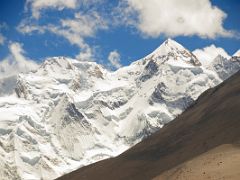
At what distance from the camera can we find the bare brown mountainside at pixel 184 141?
418ft

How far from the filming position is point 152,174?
130375 millimetres

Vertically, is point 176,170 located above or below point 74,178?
below

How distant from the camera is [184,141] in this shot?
142375mm

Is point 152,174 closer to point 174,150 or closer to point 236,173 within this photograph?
point 174,150

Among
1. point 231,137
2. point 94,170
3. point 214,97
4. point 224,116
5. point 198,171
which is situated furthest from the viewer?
point 214,97

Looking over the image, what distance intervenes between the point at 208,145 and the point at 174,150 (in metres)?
15.5

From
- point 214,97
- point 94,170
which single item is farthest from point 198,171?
point 214,97

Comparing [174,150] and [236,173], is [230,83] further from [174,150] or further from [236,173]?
[236,173]

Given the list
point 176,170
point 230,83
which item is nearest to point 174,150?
point 230,83

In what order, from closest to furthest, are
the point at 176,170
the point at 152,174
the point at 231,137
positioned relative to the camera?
the point at 176,170, the point at 231,137, the point at 152,174

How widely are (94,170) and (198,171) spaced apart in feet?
266

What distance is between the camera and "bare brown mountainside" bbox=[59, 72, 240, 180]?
128m

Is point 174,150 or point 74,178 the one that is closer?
point 174,150

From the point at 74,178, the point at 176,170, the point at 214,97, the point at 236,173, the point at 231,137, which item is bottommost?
the point at 236,173
